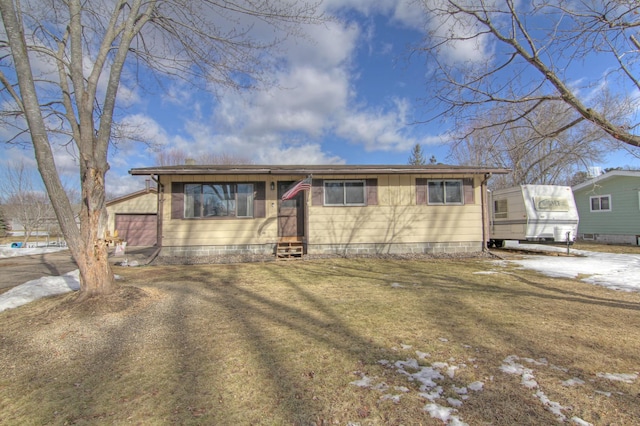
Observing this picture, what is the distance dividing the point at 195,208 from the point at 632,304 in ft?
34.6

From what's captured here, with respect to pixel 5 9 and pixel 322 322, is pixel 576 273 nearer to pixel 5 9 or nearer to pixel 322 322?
pixel 322 322

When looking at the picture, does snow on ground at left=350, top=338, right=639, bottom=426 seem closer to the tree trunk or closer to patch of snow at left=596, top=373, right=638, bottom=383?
patch of snow at left=596, top=373, right=638, bottom=383

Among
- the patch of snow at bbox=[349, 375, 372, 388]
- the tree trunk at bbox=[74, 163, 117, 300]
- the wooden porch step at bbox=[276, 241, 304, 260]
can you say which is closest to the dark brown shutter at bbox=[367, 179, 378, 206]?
the wooden porch step at bbox=[276, 241, 304, 260]

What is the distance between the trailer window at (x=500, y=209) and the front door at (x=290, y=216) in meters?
8.14

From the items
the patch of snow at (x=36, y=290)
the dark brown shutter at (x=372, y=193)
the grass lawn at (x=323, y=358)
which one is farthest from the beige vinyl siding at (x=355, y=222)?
the grass lawn at (x=323, y=358)

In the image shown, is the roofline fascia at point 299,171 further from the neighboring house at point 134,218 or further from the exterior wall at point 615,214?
the neighboring house at point 134,218

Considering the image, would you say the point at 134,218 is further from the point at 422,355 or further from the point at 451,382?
the point at 451,382

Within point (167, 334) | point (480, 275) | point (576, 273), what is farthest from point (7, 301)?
point (576, 273)

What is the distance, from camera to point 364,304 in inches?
201

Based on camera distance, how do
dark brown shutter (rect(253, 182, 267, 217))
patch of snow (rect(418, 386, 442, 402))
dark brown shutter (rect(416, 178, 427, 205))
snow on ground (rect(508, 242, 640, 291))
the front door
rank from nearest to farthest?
patch of snow (rect(418, 386, 442, 402)) → snow on ground (rect(508, 242, 640, 291)) → dark brown shutter (rect(253, 182, 267, 217)) → the front door → dark brown shutter (rect(416, 178, 427, 205))

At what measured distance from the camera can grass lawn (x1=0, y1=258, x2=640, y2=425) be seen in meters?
2.28

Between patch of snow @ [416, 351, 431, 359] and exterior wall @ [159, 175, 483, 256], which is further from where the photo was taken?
exterior wall @ [159, 175, 483, 256]

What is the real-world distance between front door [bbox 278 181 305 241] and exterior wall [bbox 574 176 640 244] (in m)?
14.1

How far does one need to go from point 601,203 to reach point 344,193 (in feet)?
51.5
